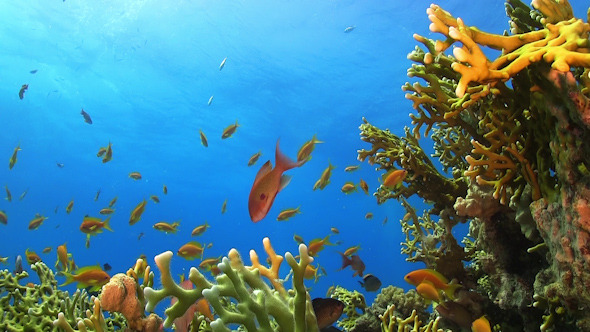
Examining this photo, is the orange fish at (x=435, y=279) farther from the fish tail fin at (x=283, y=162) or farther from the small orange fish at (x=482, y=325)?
the fish tail fin at (x=283, y=162)

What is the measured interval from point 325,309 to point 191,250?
4689 millimetres

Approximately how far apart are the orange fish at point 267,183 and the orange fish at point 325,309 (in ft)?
4.89

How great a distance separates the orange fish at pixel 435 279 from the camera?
3619 mm

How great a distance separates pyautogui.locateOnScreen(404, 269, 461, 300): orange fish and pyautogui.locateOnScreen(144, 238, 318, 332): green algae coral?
1.99m

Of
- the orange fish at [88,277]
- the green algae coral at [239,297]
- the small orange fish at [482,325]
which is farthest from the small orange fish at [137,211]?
the small orange fish at [482,325]

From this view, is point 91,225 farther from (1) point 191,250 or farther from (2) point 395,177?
(2) point 395,177

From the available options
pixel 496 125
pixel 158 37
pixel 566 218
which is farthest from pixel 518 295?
pixel 158 37

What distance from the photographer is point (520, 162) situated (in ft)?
8.52

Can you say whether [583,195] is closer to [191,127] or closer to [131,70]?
[131,70]

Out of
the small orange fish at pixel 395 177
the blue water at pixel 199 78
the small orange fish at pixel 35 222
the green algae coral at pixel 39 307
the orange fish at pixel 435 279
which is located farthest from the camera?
the blue water at pixel 199 78

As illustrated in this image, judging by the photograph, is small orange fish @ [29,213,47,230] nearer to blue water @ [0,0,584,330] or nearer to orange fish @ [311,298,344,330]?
blue water @ [0,0,584,330]

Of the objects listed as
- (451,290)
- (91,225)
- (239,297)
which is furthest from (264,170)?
(91,225)

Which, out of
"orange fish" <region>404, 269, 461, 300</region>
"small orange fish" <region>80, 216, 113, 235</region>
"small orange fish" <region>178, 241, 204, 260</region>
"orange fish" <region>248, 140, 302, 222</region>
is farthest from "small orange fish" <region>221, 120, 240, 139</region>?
"orange fish" <region>248, 140, 302, 222</region>

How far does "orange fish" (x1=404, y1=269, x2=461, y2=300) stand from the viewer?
3619 mm
